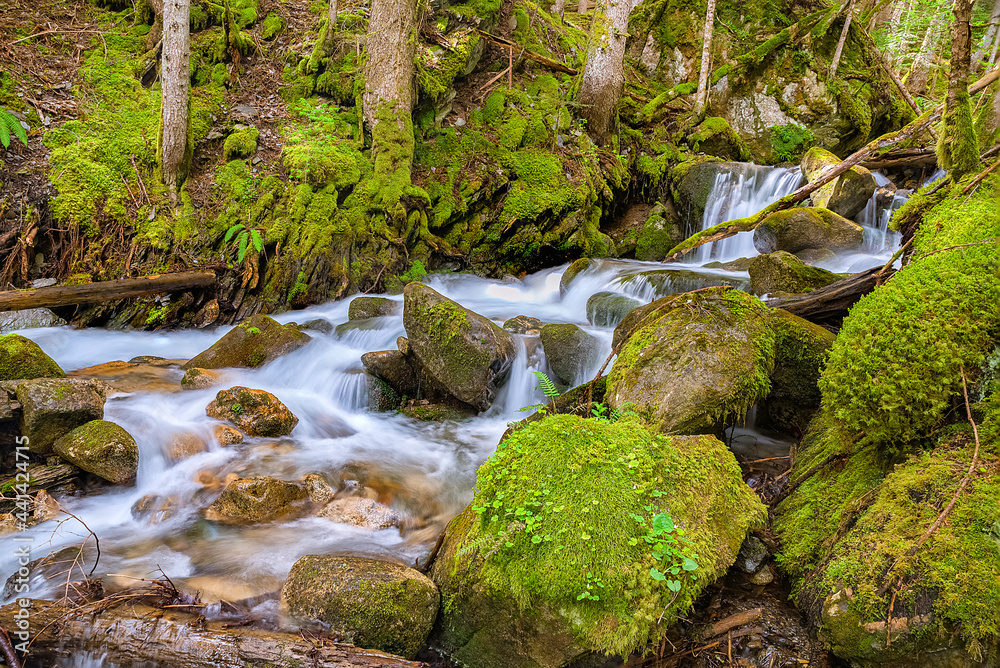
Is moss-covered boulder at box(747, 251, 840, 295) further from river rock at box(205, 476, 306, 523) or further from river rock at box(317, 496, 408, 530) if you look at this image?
river rock at box(205, 476, 306, 523)

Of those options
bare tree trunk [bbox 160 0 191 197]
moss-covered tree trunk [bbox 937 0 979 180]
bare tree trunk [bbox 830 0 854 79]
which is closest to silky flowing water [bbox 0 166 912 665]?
moss-covered tree trunk [bbox 937 0 979 180]

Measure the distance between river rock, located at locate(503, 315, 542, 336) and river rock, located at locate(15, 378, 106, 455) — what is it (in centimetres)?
458

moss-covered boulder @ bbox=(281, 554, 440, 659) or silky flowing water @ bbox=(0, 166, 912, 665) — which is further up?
moss-covered boulder @ bbox=(281, 554, 440, 659)

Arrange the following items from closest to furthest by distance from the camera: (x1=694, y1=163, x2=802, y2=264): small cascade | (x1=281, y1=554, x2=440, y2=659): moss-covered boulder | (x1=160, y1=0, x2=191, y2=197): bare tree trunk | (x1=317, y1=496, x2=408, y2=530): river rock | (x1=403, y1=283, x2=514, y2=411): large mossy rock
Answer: (x1=281, y1=554, x2=440, y2=659): moss-covered boulder, (x1=317, y1=496, x2=408, y2=530): river rock, (x1=403, y1=283, x2=514, y2=411): large mossy rock, (x1=160, y1=0, x2=191, y2=197): bare tree trunk, (x1=694, y1=163, x2=802, y2=264): small cascade

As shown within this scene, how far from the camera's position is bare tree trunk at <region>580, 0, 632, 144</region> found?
1155 cm

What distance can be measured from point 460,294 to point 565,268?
88.2 inches

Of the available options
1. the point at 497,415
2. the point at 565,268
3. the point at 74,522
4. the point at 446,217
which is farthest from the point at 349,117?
→ the point at 74,522

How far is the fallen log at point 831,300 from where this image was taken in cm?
431

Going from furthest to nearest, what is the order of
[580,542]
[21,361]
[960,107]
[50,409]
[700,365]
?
[21,361] < [50,409] < [700,365] < [960,107] < [580,542]

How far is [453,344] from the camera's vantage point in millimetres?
5844

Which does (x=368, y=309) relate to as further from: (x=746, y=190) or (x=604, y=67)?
(x=746, y=190)

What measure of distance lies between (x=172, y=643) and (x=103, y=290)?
6.31 m

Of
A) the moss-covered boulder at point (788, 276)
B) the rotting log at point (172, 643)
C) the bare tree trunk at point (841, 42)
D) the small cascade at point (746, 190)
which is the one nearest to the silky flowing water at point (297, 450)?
the rotting log at point (172, 643)

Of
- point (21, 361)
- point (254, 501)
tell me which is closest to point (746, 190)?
point (254, 501)
